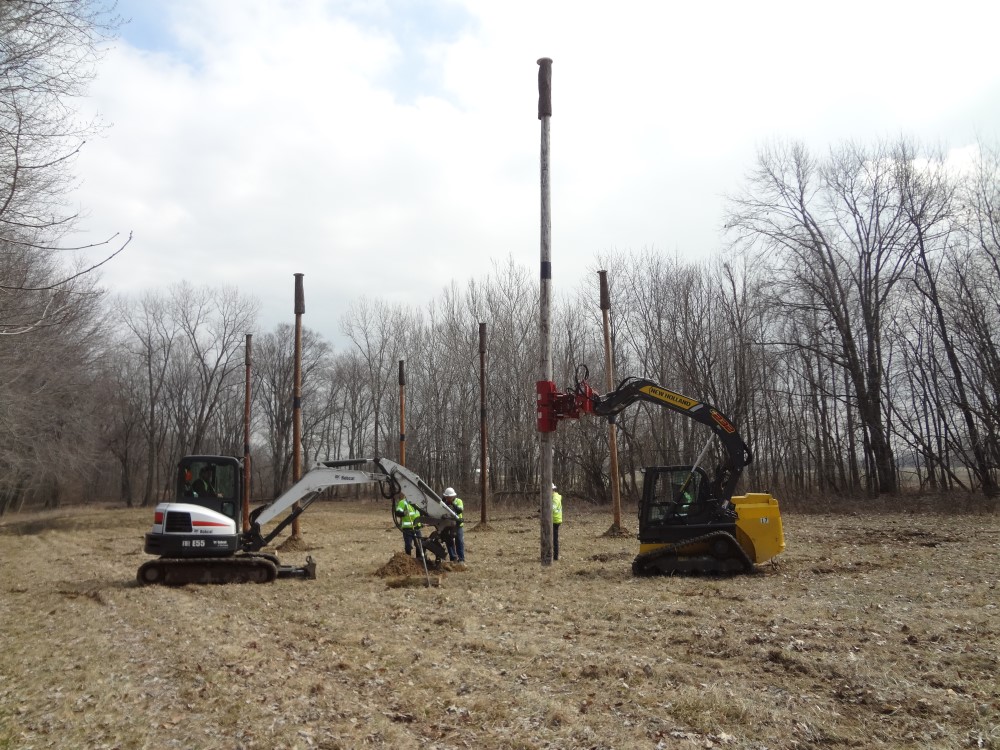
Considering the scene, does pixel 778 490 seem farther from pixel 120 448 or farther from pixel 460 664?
pixel 120 448

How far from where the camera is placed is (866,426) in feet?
94.1

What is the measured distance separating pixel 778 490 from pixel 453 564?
21.2 metres

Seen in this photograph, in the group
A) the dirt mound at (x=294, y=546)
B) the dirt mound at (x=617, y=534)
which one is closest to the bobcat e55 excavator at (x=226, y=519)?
the dirt mound at (x=294, y=546)

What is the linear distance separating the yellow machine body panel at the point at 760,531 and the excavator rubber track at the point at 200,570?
27.2ft

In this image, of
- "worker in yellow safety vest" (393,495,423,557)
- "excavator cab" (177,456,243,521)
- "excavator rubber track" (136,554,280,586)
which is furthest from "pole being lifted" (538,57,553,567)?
"excavator cab" (177,456,243,521)

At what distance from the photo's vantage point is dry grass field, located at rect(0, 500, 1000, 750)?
546 cm

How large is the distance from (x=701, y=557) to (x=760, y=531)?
3.55 ft

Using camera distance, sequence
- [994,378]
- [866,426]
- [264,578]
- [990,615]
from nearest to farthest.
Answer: [990,615]
[264,578]
[994,378]
[866,426]

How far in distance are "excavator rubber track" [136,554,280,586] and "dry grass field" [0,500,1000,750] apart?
38 centimetres

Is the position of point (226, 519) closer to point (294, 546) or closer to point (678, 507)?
point (294, 546)

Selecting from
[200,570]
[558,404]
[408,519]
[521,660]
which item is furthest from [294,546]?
[521,660]

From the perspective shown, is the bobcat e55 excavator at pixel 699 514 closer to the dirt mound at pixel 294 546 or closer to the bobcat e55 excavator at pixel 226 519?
the bobcat e55 excavator at pixel 226 519

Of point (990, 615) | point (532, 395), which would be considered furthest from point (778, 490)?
point (990, 615)

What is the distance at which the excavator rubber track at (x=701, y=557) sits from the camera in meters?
12.4
